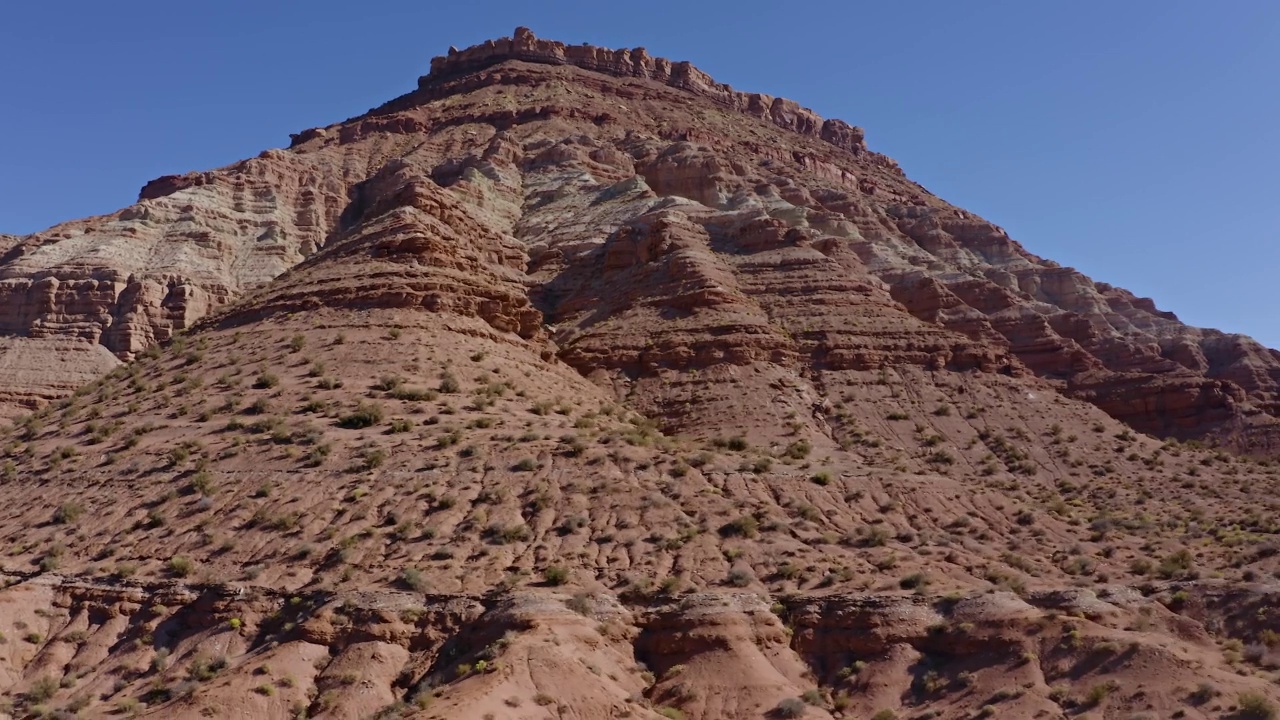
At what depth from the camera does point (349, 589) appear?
2527 centimetres

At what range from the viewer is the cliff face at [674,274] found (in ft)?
168

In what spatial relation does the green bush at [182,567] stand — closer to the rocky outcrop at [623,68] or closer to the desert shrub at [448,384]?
the desert shrub at [448,384]

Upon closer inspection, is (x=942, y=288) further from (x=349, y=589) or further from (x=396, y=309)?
(x=349, y=589)

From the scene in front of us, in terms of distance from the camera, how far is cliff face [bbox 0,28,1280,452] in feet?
168

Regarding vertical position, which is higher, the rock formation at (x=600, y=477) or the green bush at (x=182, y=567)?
the rock formation at (x=600, y=477)

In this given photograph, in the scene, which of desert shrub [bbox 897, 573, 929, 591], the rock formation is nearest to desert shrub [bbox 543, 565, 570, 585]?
the rock formation

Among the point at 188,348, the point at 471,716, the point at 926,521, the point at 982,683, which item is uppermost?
the point at 188,348

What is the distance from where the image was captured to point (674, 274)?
53938 millimetres

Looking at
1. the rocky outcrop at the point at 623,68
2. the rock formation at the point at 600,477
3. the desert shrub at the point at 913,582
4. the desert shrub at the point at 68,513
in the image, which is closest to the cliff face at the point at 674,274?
the rock formation at the point at 600,477

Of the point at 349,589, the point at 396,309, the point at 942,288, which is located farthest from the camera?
the point at 942,288

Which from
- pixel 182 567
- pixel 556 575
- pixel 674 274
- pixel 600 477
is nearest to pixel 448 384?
pixel 600 477

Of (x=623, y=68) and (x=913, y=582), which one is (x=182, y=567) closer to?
(x=913, y=582)

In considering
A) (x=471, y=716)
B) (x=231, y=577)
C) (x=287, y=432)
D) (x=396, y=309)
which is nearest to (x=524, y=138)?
(x=396, y=309)

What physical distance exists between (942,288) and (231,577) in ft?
146
